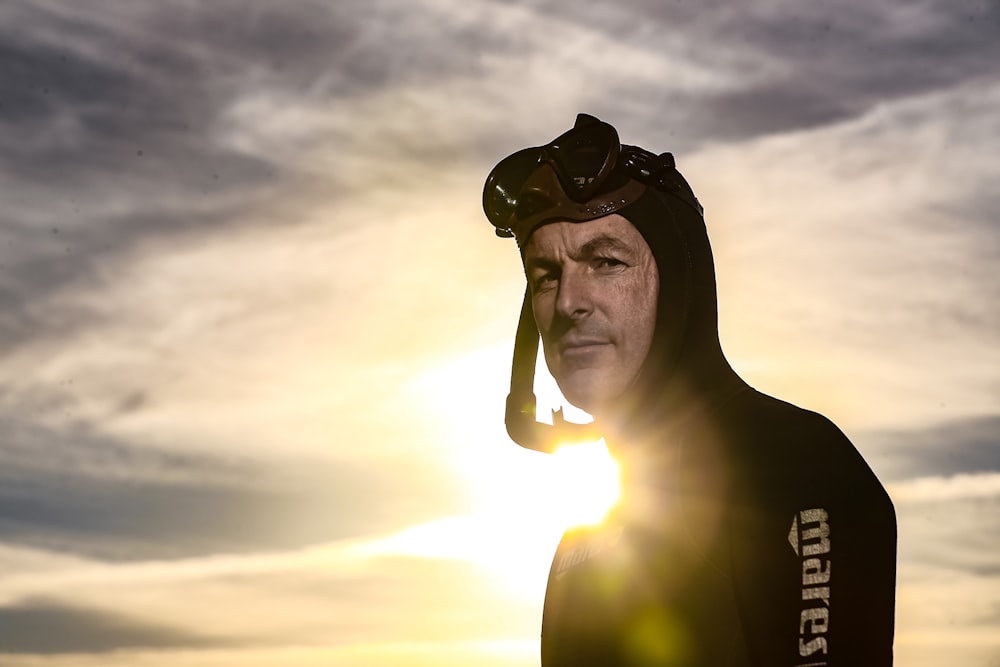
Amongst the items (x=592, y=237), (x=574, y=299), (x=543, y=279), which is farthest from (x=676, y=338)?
(x=543, y=279)

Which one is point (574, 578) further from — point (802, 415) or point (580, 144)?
point (580, 144)

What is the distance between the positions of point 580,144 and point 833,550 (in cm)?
215

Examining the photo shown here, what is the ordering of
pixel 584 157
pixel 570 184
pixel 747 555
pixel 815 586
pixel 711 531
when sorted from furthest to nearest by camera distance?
pixel 584 157 → pixel 570 184 → pixel 711 531 → pixel 747 555 → pixel 815 586

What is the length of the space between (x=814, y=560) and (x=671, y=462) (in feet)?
2.70

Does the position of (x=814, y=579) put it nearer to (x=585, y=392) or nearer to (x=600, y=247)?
(x=585, y=392)

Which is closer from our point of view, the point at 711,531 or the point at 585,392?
the point at 711,531

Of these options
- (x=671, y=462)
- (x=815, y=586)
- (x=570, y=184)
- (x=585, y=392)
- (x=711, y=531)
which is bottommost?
(x=815, y=586)

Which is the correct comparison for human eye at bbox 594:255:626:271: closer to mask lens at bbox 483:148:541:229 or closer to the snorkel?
the snorkel

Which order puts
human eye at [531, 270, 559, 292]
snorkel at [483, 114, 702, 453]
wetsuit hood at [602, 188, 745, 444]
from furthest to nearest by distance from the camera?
human eye at [531, 270, 559, 292] < snorkel at [483, 114, 702, 453] < wetsuit hood at [602, 188, 745, 444]

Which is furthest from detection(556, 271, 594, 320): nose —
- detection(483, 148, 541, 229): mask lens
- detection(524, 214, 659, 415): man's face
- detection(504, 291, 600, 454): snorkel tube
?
detection(504, 291, 600, 454): snorkel tube

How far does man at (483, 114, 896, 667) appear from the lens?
3.90 m

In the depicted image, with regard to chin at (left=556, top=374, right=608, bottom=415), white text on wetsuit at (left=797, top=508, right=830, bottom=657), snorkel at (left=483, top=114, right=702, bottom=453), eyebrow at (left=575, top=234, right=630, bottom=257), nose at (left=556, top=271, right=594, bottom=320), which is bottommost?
white text on wetsuit at (left=797, top=508, right=830, bottom=657)

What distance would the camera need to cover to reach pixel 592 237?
4.93 metres

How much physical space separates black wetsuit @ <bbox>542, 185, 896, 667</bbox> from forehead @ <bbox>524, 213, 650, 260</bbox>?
54 millimetres
